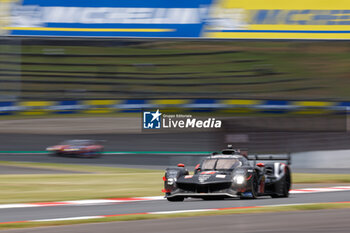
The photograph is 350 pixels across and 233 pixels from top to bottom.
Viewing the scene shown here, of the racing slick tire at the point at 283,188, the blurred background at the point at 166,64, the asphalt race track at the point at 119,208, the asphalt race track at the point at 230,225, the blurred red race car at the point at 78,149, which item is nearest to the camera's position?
the asphalt race track at the point at 230,225

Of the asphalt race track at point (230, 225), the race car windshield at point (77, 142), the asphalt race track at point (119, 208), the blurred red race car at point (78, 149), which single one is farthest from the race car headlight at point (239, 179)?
the race car windshield at point (77, 142)

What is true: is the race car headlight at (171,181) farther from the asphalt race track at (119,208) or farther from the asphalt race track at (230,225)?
the asphalt race track at (230,225)

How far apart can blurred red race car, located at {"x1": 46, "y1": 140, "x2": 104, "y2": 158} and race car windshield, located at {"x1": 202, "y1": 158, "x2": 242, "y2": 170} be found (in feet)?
35.4

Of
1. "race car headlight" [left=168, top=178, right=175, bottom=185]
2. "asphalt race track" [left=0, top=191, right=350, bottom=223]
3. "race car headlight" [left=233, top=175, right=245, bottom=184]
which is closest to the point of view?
"asphalt race track" [left=0, top=191, right=350, bottom=223]

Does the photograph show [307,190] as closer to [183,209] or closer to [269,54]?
[183,209]

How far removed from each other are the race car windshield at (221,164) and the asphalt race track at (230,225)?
2593mm

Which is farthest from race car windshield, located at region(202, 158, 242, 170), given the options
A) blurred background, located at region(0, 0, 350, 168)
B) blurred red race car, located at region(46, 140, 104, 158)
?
blurred background, located at region(0, 0, 350, 168)

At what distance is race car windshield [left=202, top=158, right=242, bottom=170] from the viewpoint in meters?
10.2

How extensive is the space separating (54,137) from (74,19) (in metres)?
4.96

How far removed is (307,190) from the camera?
1322 centimetres

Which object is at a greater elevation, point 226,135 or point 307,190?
point 226,135

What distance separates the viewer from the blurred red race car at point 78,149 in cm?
2056

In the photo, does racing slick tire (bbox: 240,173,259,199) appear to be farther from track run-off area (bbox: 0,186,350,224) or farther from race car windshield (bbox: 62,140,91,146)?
race car windshield (bbox: 62,140,91,146)

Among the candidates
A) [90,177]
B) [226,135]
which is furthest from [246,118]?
[90,177]
